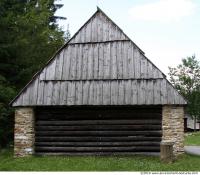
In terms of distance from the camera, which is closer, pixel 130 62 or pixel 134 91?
pixel 134 91

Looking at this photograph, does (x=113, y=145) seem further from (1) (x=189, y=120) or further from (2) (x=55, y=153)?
(1) (x=189, y=120)

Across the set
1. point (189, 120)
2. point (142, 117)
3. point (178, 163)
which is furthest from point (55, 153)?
point (189, 120)

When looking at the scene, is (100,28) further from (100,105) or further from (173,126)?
(173,126)

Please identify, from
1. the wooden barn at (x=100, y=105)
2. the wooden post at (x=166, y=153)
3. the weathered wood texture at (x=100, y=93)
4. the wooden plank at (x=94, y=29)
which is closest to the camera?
the wooden post at (x=166, y=153)

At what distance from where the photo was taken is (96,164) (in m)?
15.8

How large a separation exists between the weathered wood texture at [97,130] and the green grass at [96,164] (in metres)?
0.79

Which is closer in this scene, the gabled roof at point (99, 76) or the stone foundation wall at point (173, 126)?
the stone foundation wall at point (173, 126)

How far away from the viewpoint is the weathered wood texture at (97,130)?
18.5 metres

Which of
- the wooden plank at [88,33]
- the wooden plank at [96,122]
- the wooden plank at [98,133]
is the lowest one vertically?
the wooden plank at [98,133]

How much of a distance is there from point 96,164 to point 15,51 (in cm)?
1132

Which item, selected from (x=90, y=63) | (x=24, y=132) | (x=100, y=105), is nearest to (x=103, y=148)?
(x=100, y=105)

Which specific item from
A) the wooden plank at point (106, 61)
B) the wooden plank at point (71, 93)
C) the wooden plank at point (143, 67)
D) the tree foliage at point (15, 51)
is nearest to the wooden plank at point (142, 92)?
the wooden plank at point (143, 67)

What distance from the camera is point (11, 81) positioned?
25719 millimetres

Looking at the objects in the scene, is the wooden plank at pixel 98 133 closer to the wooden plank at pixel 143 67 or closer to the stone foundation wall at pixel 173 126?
the stone foundation wall at pixel 173 126
